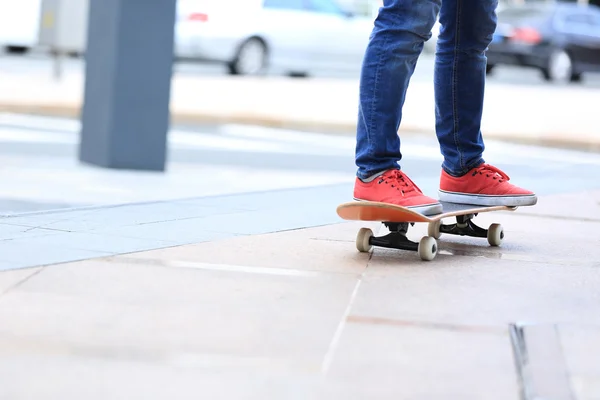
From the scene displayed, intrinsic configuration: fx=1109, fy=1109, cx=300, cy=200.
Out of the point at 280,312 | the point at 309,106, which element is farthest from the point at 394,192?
the point at 309,106

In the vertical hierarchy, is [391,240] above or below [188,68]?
below

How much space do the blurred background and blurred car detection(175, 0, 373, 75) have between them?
2cm

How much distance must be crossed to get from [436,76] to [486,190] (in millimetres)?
436

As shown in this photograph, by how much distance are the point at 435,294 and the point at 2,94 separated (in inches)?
303

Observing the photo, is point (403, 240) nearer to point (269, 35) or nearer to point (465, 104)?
point (465, 104)

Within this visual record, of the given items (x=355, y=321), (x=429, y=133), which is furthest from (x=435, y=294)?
(x=429, y=133)

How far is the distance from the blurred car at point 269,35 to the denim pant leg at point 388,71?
12.2 meters

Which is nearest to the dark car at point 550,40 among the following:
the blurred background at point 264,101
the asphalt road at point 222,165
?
the blurred background at point 264,101

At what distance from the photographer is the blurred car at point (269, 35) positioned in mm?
15773

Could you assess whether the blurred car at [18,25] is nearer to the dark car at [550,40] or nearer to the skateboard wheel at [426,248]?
the dark car at [550,40]

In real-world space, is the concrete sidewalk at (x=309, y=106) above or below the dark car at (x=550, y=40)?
below

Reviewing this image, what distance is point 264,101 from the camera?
11.4 meters

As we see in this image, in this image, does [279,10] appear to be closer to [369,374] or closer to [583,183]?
[583,183]

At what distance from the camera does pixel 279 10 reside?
54.0 feet
